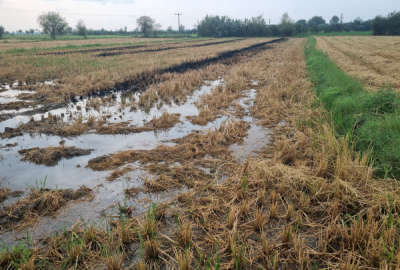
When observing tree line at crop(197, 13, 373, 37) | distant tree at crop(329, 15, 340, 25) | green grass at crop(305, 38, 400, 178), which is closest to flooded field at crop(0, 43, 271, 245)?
green grass at crop(305, 38, 400, 178)

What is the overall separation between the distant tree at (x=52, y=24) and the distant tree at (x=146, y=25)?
96.2 ft

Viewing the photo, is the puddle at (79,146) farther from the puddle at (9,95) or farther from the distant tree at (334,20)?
the distant tree at (334,20)

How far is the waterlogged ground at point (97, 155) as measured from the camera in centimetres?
366

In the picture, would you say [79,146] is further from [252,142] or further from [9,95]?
[9,95]

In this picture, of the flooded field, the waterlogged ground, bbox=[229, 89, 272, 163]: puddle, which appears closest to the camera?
the waterlogged ground

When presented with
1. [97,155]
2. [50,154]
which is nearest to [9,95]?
[50,154]

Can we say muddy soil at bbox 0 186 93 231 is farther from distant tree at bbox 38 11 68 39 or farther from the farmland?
distant tree at bbox 38 11 68 39

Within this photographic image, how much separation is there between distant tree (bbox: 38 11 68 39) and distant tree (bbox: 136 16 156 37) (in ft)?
96.2

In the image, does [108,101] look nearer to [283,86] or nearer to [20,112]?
[20,112]

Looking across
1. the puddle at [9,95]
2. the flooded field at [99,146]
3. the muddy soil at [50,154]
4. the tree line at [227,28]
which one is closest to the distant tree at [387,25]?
the tree line at [227,28]

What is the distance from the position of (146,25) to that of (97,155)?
11270 cm

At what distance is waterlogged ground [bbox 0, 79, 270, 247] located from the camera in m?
3.66

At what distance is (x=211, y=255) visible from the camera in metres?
2.88

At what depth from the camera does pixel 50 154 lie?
17.5 ft
